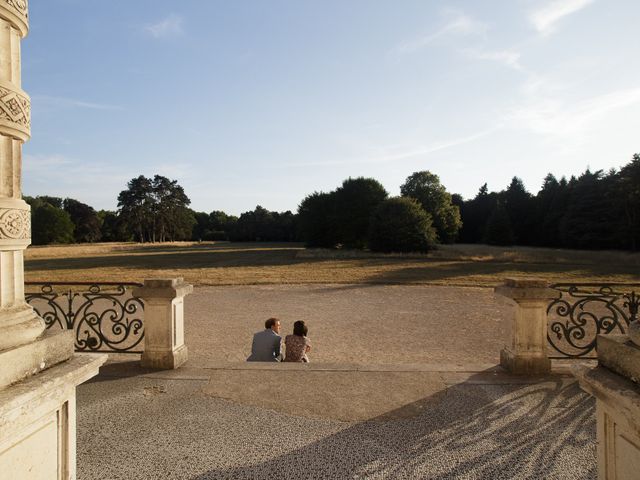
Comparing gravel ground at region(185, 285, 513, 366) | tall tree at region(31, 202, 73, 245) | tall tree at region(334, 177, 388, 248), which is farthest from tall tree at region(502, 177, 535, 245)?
tall tree at region(31, 202, 73, 245)

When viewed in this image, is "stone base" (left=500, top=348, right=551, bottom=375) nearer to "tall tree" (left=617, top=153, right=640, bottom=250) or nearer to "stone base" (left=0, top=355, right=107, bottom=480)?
"stone base" (left=0, top=355, right=107, bottom=480)

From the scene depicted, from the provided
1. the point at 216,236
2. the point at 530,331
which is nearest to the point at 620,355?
the point at 530,331

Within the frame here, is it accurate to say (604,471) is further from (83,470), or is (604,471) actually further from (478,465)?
(83,470)

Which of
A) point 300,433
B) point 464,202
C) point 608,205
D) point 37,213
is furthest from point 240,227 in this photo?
point 300,433

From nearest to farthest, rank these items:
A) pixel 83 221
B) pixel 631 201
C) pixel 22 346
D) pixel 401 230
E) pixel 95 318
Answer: pixel 22 346, pixel 95 318, pixel 401 230, pixel 631 201, pixel 83 221

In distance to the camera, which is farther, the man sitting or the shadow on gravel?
the man sitting

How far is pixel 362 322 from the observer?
10297 millimetres

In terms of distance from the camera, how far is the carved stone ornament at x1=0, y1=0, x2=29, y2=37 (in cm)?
204

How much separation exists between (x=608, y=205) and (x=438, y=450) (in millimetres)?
61361

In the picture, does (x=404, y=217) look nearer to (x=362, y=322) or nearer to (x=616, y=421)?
(x=362, y=322)

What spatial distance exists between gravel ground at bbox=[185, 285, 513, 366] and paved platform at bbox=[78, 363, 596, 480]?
105cm

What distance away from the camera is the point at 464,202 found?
78.8 meters

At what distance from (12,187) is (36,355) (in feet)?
2.89

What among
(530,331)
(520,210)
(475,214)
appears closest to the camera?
(530,331)
